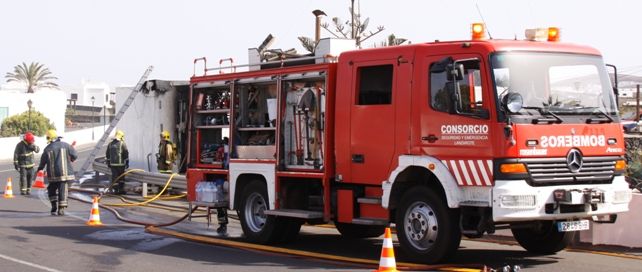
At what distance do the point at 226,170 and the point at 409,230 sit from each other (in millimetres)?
4254

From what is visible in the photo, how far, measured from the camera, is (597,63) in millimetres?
10062

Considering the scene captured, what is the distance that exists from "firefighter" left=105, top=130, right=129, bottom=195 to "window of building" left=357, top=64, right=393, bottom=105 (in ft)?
42.5

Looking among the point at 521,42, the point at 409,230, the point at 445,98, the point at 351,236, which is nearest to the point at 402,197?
the point at 409,230

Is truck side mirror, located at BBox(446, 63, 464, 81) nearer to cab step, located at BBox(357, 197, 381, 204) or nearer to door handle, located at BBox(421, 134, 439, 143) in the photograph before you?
door handle, located at BBox(421, 134, 439, 143)

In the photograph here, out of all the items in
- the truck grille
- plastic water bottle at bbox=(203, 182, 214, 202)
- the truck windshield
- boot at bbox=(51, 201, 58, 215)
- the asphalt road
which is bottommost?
the asphalt road

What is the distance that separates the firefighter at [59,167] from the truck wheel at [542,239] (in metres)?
9.27

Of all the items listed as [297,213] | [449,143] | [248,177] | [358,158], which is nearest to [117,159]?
[248,177]

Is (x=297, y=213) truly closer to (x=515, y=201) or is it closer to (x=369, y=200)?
(x=369, y=200)

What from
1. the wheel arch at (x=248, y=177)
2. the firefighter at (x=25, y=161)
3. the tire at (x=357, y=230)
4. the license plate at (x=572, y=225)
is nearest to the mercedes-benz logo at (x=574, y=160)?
the license plate at (x=572, y=225)

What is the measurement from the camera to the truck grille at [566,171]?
9062mm

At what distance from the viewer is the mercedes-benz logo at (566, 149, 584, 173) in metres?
9.29

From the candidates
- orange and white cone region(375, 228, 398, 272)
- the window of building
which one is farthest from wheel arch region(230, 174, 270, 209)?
orange and white cone region(375, 228, 398, 272)

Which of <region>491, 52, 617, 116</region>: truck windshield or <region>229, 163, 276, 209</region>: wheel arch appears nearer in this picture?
<region>491, 52, 617, 116</region>: truck windshield

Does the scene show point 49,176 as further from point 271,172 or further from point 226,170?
point 271,172
